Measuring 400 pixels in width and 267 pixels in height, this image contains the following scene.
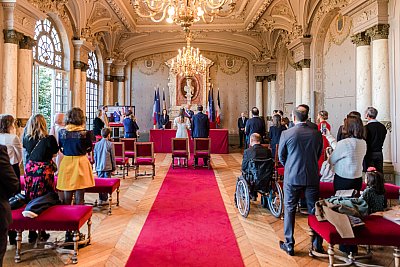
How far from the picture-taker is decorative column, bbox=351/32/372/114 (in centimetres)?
691

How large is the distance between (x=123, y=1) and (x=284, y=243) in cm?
1046

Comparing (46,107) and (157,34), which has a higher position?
(157,34)

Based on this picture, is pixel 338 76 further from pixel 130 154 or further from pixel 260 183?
pixel 130 154

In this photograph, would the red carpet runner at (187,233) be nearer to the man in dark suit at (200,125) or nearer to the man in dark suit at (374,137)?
the man in dark suit at (374,137)

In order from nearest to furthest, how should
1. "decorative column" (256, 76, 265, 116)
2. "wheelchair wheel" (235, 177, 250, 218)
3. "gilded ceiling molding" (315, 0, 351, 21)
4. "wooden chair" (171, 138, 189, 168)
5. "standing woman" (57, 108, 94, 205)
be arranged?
"standing woman" (57, 108, 94, 205) < "wheelchair wheel" (235, 177, 250, 218) < "gilded ceiling molding" (315, 0, 351, 21) < "wooden chair" (171, 138, 189, 168) < "decorative column" (256, 76, 265, 116)

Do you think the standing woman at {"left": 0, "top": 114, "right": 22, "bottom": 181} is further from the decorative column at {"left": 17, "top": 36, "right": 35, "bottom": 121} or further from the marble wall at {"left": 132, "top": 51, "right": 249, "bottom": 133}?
Result: the marble wall at {"left": 132, "top": 51, "right": 249, "bottom": 133}

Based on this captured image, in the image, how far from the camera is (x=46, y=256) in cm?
344

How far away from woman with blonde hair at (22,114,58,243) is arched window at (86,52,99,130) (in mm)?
10296

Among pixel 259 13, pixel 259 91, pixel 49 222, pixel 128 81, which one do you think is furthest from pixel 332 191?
pixel 128 81

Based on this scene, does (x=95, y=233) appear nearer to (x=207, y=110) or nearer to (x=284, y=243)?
(x=284, y=243)

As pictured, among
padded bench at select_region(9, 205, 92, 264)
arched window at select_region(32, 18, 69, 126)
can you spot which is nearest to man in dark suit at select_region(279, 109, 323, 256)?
padded bench at select_region(9, 205, 92, 264)

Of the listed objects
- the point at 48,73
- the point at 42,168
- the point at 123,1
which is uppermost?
the point at 123,1

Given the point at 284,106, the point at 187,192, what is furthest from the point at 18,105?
the point at 284,106

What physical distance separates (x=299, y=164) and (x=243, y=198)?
5.79 ft
